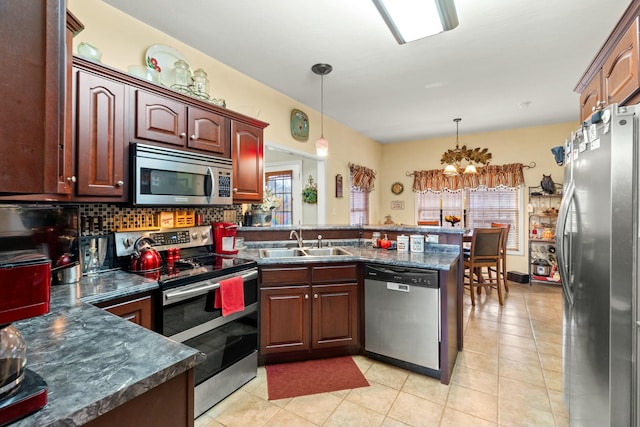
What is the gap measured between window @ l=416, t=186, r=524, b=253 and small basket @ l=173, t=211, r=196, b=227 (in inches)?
193

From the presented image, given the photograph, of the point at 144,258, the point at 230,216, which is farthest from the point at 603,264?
the point at 230,216

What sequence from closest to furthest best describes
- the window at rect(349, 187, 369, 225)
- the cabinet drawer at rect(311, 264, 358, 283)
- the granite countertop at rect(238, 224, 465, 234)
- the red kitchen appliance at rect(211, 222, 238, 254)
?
the cabinet drawer at rect(311, 264, 358, 283) → the red kitchen appliance at rect(211, 222, 238, 254) → the granite countertop at rect(238, 224, 465, 234) → the window at rect(349, 187, 369, 225)

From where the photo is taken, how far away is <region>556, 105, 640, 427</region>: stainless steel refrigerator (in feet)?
3.98

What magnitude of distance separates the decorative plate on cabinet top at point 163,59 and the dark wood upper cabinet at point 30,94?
2.16 metres

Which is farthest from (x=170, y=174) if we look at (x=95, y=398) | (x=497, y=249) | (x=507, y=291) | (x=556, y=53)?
(x=507, y=291)

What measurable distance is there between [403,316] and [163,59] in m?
2.87

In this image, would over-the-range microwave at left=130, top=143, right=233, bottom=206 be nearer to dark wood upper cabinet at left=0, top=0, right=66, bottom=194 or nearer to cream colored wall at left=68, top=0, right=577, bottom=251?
cream colored wall at left=68, top=0, right=577, bottom=251

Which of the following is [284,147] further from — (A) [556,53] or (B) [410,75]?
(A) [556,53]

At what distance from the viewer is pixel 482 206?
570cm

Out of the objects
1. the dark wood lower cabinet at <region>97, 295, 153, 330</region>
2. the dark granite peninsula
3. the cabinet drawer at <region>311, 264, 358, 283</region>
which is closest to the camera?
the dark wood lower cabinet at <region>97, 295, 153, 330</region>

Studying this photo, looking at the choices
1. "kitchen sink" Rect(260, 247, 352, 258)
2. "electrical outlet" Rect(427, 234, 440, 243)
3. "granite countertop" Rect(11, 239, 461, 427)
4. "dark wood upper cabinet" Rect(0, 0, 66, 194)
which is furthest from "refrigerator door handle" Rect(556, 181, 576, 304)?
"dark wood upper cabinet" Rect(0, 0, 66, 194)

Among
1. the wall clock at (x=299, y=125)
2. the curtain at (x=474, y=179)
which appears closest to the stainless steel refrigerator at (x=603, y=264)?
the wall clock at (x=299, y=125)

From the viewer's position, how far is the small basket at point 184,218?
7.83 ft

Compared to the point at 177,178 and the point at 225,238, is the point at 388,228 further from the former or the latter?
the point at 177,178
